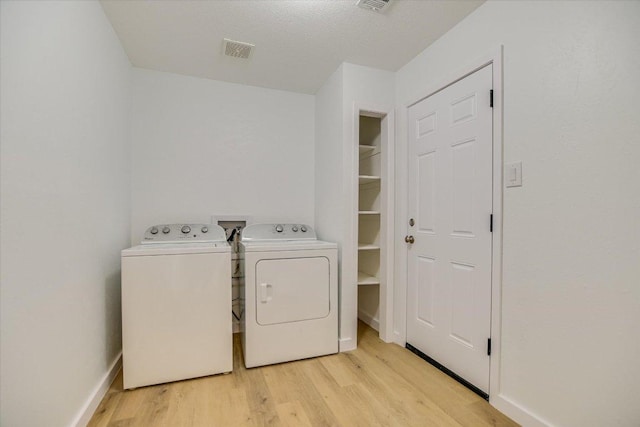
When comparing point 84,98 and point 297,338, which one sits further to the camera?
point 297,338

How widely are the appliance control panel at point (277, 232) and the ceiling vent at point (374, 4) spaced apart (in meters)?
1.73

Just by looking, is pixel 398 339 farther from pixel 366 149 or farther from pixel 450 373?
pixel 366 149

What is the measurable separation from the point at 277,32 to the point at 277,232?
156cm

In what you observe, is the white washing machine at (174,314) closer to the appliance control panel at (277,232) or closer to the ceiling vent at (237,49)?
the appliance control panel at (277,232)

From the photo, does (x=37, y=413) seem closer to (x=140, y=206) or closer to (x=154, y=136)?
(x=140, y=206)

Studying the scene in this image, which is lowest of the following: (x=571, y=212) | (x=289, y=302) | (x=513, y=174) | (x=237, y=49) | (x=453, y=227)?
(x=289, y=302)

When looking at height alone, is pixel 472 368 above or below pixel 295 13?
below

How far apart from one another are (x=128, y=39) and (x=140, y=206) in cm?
125

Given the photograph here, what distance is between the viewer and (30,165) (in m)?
1.05

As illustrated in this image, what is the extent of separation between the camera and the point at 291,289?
210 centimetres

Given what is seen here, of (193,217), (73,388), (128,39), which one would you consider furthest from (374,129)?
(73,388)

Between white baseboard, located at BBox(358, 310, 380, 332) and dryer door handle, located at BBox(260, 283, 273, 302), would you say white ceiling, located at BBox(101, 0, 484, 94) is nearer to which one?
dryer door handle, located at BBox(260, 283, 273, 302)

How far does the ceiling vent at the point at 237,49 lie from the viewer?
2.06 meters

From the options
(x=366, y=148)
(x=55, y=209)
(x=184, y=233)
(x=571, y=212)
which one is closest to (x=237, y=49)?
(x=366, y=148)
